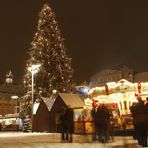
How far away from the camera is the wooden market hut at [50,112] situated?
3241cm

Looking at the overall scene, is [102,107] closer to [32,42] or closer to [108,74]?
[32,42]

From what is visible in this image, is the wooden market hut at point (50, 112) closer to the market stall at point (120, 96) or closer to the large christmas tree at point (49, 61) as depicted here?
the market stall at point (120, 96)

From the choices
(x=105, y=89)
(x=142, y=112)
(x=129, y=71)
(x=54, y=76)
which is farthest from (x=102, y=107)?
(x=129, y=71)

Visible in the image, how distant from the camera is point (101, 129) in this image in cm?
1775

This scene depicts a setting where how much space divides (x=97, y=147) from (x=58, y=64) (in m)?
34.4

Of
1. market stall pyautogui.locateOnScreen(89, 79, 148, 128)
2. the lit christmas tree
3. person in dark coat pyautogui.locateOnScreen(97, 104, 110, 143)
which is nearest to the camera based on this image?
person in dark coat pyautogui.locateOnScreen(97, 104, 110, 143)

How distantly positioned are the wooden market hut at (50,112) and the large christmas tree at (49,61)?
8.58m

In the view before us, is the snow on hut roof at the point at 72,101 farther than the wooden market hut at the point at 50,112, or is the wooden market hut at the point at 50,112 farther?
the wooden market hut at the point at 50,112

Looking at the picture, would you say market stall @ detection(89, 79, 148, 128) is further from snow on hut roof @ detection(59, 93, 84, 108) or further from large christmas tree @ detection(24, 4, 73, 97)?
large christmas tree @ detection(24, 4, 73, 97)

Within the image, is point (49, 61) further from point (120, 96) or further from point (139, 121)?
point (139, 121)

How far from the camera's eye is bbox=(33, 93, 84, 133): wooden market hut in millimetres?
32406

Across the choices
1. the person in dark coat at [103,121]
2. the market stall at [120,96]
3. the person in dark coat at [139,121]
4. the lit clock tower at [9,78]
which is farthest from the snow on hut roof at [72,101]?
the lit clock tower at [9,78]

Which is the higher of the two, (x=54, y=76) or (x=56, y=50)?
(x=56, y=50)

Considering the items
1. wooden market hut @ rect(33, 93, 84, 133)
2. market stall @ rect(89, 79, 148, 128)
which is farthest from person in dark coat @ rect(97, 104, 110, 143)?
wooden market hut @ rect(33, 93, 84, 133)
